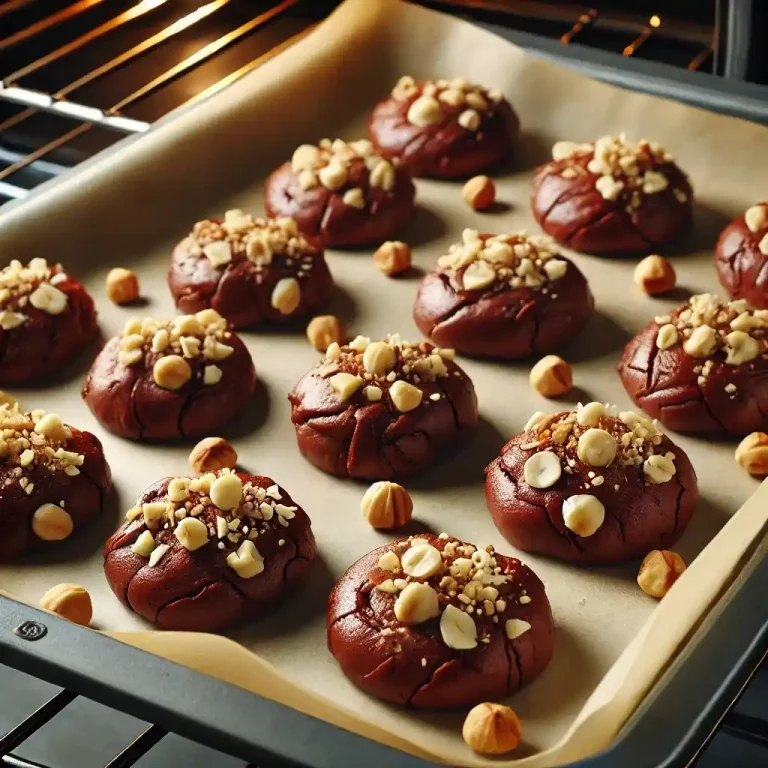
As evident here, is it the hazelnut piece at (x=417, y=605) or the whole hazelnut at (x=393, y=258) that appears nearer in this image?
the hazelnut piece at (x=417, y=605)

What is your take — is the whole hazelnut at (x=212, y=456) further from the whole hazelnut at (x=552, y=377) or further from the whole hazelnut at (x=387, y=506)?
the whole hazelnut at (x=552, y=377)

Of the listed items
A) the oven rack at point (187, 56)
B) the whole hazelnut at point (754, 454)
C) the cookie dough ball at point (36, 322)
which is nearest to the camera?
the whole hazelnut at point (754, 454)

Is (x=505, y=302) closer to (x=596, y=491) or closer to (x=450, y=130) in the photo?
(x=596, y=491)

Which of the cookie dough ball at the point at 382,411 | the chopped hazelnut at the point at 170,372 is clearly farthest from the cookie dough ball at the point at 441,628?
the chopped hazelnut at the point at 170,372

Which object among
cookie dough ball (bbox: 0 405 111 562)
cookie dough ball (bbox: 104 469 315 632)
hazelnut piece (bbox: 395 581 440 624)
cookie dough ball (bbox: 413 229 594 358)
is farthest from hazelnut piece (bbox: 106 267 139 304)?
hazelnut piece (bbox: 395 581 440 624)

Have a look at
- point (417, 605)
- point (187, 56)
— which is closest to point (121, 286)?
point (187, 56)

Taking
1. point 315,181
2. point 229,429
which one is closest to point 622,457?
point 229,429

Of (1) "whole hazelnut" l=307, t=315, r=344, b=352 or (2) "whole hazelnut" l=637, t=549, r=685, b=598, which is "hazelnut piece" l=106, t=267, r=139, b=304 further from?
(2) "whole hazelnut" l=637, t=549, r=685, b=598
